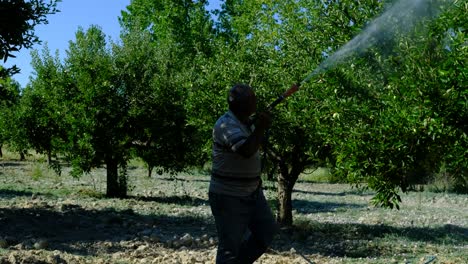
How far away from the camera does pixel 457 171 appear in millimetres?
7082

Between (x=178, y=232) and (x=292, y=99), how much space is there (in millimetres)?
3825

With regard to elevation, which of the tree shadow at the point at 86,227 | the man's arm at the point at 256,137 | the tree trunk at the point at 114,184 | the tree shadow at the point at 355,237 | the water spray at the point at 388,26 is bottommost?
the tree shadow at the point at 355,237

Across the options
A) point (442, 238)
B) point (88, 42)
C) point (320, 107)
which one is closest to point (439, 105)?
point (320, 107)

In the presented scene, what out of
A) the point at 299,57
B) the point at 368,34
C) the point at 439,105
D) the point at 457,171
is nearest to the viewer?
the point at 439,105

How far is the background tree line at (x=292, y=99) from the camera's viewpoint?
612 centimetres

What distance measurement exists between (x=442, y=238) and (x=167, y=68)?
1015 centimetres

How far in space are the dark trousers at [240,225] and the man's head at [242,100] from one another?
0.79 meters

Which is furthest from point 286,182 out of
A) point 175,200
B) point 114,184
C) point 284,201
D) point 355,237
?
point 114,184

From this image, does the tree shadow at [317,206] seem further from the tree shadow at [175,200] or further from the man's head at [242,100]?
the man's head at [242,100]

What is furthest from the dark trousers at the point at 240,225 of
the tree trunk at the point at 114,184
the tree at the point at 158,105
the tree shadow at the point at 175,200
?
the tree trunk at the point at 114,184

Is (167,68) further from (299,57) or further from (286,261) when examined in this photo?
(286,261)

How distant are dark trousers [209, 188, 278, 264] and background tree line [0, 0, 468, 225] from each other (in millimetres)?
1581

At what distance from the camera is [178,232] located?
41.0 feet

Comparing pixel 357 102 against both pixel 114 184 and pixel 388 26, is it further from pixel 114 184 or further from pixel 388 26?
pixel 114 184
